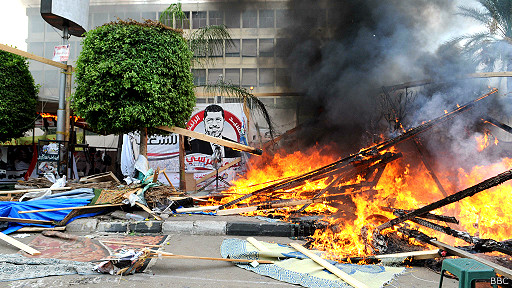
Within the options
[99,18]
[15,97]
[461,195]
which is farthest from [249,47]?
[461,195]

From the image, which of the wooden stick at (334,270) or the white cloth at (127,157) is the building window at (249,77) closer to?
the white cloth at (127,157)

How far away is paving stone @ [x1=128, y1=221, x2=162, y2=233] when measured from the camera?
647cm

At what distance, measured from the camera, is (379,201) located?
24.0 feet

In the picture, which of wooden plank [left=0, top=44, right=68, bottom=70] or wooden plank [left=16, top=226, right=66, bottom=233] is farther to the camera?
wooden plank [left=0, top=44, right=68, bottom=70]

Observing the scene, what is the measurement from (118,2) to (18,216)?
33702mm

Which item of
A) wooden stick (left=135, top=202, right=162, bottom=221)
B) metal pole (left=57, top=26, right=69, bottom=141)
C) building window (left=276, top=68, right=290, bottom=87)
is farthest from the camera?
building window (left=276, top=68, right=290, bottom=87)

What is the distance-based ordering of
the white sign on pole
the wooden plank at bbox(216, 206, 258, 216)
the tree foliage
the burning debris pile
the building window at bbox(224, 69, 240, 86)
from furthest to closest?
the building window at bbox(224, 69, 240, 86) → the white sign on pole → the tree foliage → the wooden plank at bbox(216, 206, 258, 216) → the burning debris pile

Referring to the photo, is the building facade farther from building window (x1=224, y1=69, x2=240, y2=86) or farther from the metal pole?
the metal pole

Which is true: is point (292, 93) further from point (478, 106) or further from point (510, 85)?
point (510, 85)

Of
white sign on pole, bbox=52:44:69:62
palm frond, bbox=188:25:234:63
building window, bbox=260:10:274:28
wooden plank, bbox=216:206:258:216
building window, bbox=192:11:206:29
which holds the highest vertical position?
building window, bbox=192:11:206:29

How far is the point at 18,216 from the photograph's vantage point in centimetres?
622

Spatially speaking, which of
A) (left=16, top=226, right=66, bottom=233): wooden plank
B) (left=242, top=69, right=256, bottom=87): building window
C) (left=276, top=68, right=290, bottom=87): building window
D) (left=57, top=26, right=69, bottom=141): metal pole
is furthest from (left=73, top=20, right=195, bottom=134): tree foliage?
(left=242, top=69, right=256, bottom=87): building window

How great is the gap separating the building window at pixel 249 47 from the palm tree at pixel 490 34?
52.9 ft

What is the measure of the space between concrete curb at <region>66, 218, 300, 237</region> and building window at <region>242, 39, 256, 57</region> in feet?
78.6
